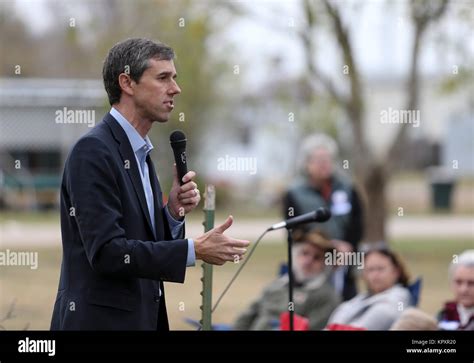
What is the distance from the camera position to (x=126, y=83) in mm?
3506

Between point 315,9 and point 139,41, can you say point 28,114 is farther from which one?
point 139,41

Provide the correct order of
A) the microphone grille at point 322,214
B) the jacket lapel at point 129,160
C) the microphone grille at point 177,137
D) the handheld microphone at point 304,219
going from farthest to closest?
1. the microphone grille at point 322,214
2. the handheld microphone at point 304,219
3. the microphone grille at point 177,137
4. the jacket lapel at point 129,160

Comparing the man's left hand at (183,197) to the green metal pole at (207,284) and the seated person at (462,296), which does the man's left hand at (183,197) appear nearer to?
the green metal pole at (207,284)

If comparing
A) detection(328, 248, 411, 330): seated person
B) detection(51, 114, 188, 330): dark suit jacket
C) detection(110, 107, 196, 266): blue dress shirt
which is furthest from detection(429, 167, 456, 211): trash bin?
detection(51, 114, 188, 330): dark suit jacket

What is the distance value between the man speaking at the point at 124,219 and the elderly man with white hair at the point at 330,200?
448cm

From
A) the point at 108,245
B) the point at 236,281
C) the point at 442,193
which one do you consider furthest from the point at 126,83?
the point at 442,193

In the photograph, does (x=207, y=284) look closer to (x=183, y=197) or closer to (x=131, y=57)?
(x=183, y=197)

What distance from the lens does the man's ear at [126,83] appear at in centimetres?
349

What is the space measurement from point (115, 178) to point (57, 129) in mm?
29343

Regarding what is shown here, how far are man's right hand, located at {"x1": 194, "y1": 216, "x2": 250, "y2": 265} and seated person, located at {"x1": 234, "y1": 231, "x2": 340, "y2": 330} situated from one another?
356 centimetres

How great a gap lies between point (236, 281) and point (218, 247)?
1092cm

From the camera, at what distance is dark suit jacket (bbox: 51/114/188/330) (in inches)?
129

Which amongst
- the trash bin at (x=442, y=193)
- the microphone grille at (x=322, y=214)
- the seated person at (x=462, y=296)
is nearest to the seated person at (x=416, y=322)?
the seated person at (x=462, y=296)
